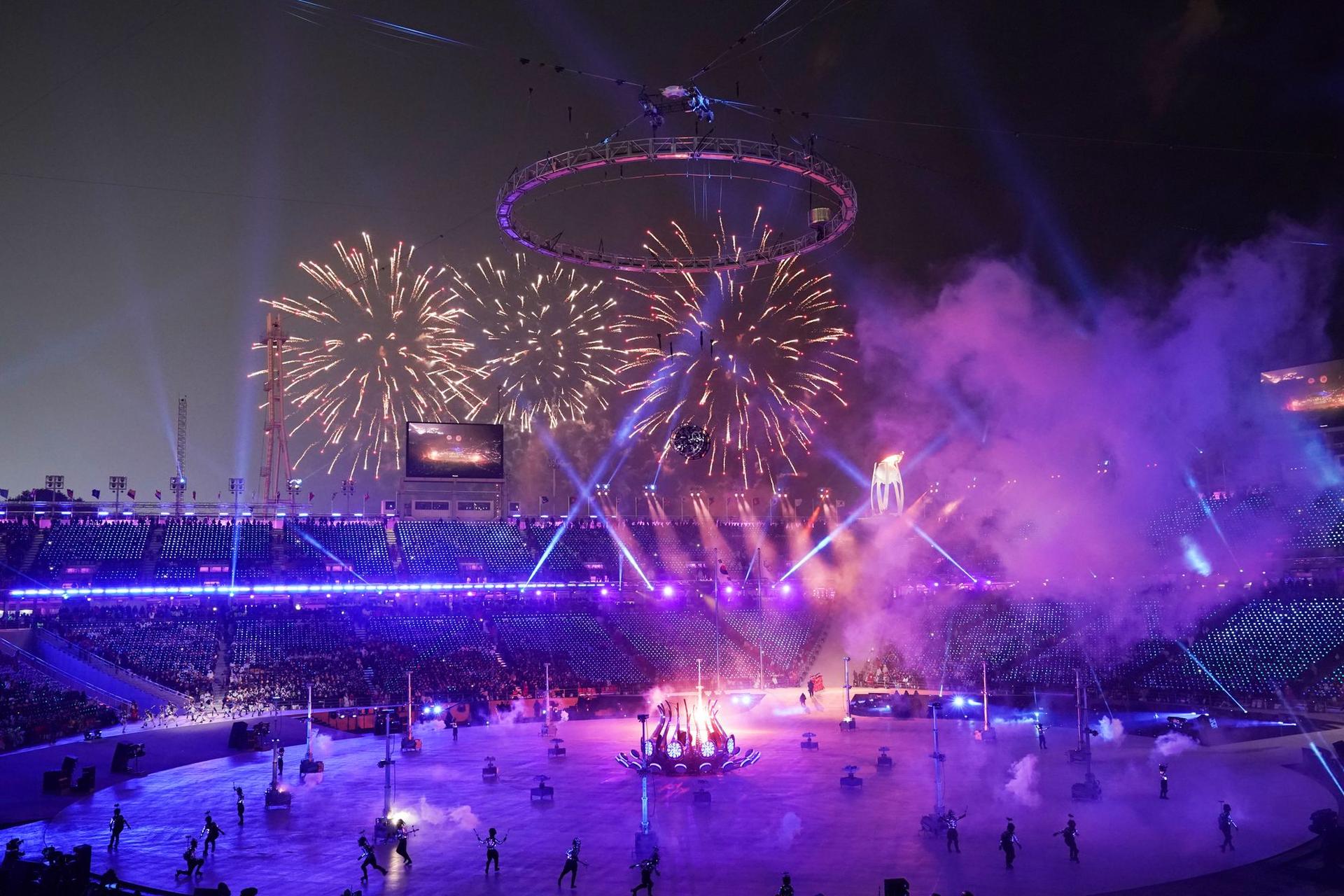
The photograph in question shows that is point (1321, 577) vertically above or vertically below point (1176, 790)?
above

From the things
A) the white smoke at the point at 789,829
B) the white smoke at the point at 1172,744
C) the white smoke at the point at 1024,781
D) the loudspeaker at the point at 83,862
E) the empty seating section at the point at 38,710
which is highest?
the empty seating section at the point at 38,710

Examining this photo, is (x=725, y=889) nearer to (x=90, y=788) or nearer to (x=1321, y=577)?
(x=90, y=788)

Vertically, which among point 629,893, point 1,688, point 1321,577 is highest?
point 1321,577

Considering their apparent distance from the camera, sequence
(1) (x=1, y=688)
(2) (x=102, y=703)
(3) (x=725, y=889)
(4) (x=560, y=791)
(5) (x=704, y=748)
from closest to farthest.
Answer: (3) (x=725, y=889), (4) (x=560, y=791), (5) (x=704, y=748), (1) (x=1, y=688), (2) (x=102, y=703)

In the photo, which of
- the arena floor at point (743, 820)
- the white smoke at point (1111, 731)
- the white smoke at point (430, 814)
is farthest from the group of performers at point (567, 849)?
the white smoke at point (1111, 731)

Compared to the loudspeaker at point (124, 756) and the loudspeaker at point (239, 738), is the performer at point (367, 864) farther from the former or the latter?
the loudspeaker at point (239, 738)

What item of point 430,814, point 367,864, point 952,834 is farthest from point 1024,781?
point 367,864

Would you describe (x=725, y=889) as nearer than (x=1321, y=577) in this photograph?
Yes

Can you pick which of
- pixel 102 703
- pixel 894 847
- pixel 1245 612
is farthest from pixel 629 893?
pixel 1245 612
